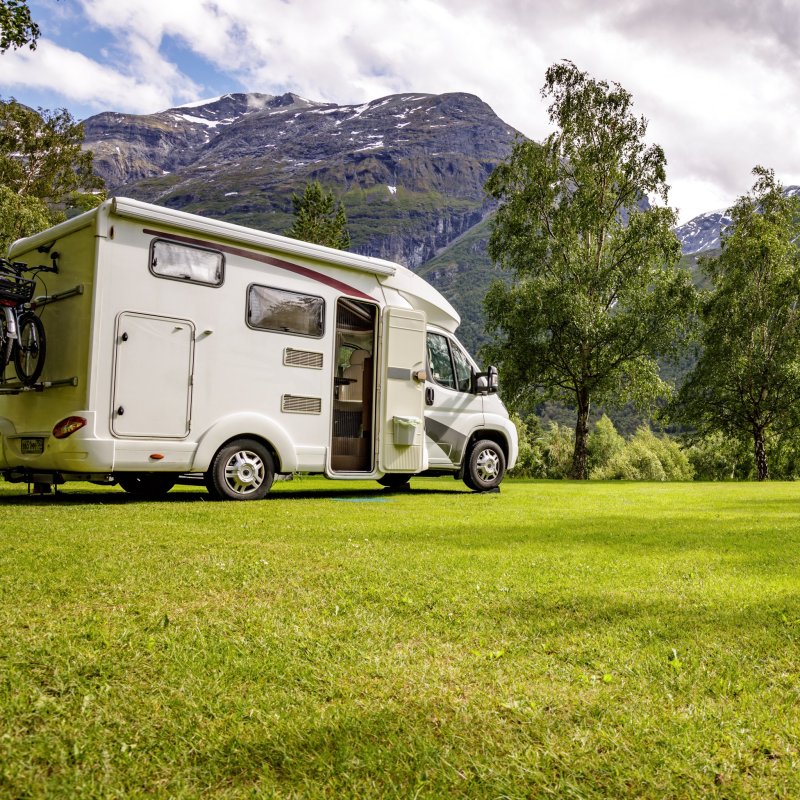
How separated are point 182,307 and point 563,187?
20961mm

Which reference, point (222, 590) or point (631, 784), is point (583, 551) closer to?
point (222, 590)

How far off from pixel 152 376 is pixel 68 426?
1.02 meters

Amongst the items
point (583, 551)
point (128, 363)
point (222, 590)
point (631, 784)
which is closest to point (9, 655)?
point (222, 590)

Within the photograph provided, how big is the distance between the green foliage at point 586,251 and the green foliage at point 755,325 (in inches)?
132

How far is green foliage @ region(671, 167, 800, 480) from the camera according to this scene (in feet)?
95.3

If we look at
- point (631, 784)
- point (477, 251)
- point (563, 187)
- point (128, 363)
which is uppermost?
point (477, 251)

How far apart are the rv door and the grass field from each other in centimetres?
500

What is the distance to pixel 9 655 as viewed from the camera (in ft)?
9.39

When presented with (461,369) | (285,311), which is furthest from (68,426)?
(461,369)

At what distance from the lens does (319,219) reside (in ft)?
115

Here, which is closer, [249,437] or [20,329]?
[20,329]

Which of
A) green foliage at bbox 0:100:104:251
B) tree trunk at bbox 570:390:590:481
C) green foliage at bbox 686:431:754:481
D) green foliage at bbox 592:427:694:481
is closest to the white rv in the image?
tree trunk at bbox 570:390:590:481

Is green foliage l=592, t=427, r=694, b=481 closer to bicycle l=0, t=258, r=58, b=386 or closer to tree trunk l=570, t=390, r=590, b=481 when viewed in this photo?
tree trunk l=570, t=390, r=590, b=481

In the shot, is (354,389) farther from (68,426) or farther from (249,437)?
(68,426)
